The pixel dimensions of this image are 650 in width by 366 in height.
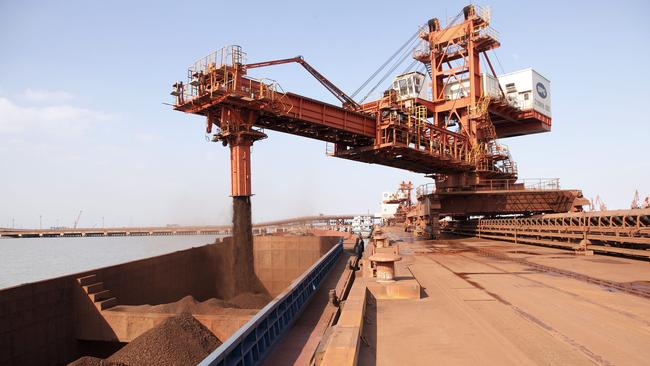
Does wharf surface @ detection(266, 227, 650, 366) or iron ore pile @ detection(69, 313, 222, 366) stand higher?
wharf surface @ detection(266, 227, 650, 366)

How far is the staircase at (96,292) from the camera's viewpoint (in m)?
13.3

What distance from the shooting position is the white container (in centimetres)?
4078

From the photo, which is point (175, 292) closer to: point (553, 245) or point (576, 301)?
point (576, 301)

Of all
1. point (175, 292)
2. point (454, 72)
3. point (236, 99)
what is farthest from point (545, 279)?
point (454, 72)

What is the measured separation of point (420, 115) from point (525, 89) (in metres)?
17.4

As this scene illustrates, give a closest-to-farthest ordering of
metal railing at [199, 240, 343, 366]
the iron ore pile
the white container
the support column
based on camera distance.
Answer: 1. metal railing at [199, 240, 343, 366]
2. the iron ore pile
3. the support column
4. the white container

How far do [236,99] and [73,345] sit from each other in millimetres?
11699

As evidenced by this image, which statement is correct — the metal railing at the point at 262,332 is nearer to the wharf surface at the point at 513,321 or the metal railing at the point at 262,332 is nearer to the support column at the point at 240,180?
the wharf surface at the point at 513,321

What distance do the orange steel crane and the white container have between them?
11 centimetres

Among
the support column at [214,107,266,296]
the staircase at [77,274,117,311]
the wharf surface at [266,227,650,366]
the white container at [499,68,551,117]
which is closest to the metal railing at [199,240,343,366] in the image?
the wharf surface at [266,227,650,366]

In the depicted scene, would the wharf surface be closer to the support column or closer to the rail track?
the rail track

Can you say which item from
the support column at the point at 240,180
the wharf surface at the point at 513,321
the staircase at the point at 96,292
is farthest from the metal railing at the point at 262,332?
the support column at the point at 240,180

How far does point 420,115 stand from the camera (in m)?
31.0

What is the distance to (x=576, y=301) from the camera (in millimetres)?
9102
